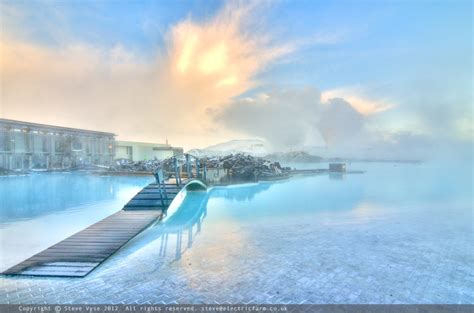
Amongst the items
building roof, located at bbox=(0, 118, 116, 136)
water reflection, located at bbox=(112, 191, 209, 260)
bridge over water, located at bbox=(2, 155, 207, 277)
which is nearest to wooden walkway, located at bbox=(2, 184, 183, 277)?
bridge over water, located at bbox=(2, 155, 207, 277)

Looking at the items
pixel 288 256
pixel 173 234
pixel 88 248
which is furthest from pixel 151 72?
pixel 288 256

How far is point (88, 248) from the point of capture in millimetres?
3812

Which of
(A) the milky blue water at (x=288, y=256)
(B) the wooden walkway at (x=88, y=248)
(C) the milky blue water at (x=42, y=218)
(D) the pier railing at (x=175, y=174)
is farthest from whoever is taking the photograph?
(D) the pier railing at (x=175, y=174)

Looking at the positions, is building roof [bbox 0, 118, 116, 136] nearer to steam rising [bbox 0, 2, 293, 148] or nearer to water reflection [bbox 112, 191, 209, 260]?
steam rising [bbox 0, 2, 293, 148]

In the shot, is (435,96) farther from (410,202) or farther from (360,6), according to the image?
(360,6)

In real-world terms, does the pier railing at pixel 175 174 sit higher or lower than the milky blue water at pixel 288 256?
higher

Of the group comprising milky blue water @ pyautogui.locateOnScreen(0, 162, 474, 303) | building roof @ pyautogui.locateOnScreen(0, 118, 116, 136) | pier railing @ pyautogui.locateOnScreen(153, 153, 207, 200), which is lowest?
milky blue water @ pyautogui.locateOnScreen(0, 162, 474, 303)

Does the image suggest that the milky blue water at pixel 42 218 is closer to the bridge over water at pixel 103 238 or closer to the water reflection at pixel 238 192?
the bridge over water at pixel 103 238

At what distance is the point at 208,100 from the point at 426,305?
625 inches

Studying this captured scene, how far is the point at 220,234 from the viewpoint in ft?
17.5

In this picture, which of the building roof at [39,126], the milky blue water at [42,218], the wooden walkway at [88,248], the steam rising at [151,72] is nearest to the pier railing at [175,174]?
the wooden walkway at [88,248]

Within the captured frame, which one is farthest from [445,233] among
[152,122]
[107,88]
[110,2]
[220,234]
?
[152,122]

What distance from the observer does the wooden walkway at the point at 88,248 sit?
315 centimetres

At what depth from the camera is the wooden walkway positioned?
3154 mm
